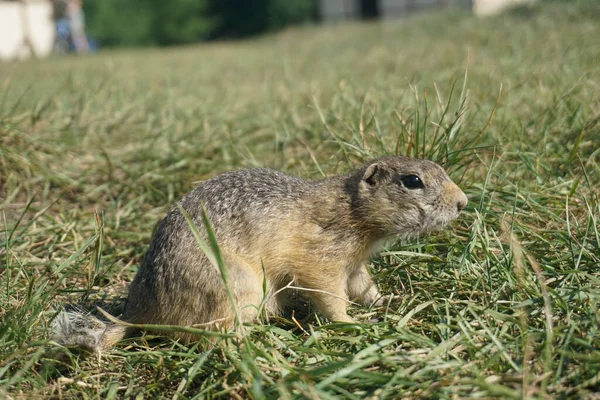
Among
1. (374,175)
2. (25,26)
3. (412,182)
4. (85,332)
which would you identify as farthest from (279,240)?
(25,26)

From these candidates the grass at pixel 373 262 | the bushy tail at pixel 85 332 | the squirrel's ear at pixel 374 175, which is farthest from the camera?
the squirrel's ear at pixel 374 175

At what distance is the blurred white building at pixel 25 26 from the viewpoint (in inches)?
1069

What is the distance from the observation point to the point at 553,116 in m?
4.26

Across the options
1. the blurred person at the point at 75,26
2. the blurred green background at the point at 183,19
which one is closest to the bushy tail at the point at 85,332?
the blurred person at the point at 75,26

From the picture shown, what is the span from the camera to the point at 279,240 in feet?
9.45

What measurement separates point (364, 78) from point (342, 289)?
5.63m

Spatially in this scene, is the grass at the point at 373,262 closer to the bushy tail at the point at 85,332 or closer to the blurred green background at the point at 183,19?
the bushy tail at the point at 85,332

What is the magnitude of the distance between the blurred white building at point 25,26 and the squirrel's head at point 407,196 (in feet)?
87.5

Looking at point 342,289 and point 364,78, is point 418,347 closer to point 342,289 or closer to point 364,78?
point 342,289

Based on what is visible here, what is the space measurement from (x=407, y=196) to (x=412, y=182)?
0.25 feet

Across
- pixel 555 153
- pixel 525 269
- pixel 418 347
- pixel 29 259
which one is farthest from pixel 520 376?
pixel 29 259

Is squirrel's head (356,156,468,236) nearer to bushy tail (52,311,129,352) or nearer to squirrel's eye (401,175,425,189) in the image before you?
squirrel's eye (401,175,425,189)

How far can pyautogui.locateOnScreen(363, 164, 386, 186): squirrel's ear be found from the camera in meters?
3.01

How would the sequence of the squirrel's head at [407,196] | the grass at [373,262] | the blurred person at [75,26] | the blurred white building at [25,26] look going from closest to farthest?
the grass at [373,262]
the squirrel's head at [407,196]
the blurred person at [75,26]
the blurred white building at [25,26]
